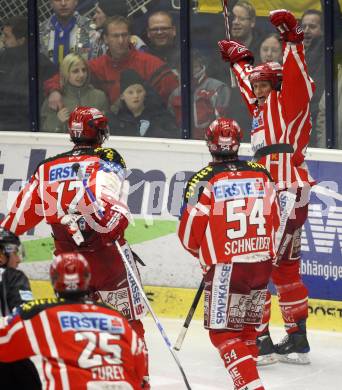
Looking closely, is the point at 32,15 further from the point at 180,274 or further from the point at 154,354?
the point at 154,354

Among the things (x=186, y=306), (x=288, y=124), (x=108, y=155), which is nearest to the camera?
(x=108, y=155)

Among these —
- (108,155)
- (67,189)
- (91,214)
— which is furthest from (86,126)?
(91,214)

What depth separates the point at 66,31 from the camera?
36.0ft

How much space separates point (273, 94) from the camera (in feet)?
29.6

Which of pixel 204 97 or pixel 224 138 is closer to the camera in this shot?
pixel 224 138

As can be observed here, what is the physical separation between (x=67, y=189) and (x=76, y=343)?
2301mm

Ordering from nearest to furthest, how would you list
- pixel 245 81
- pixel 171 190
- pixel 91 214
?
1. pixel 91 214
2. pixel 245 81
3. pixel 171 190

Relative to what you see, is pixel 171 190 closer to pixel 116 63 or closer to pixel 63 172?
pixel 116 63

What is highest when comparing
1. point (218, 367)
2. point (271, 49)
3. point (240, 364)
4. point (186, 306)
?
point (271, 49)

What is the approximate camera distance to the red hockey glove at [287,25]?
8.63 metres

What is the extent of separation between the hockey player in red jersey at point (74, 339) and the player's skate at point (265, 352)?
3.14m

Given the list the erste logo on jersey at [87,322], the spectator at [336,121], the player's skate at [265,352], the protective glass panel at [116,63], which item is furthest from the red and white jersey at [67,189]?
the protective glass panel at [116,63]

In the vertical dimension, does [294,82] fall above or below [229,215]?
above

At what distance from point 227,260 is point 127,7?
3748mm
